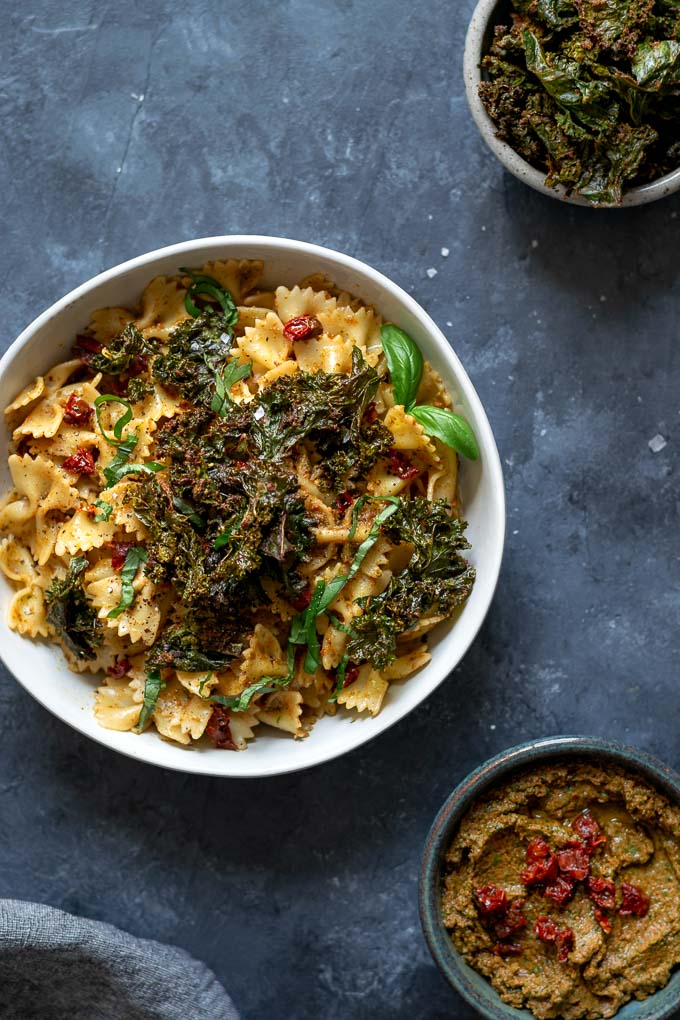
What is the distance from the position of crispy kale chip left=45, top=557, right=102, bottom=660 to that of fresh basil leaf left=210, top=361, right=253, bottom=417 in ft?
2.63

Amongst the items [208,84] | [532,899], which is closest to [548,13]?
[208,84]

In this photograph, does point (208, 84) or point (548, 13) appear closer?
point (548, 13)

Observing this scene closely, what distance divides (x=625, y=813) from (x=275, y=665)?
154cm

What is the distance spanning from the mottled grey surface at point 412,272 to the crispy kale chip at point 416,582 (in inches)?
22.9

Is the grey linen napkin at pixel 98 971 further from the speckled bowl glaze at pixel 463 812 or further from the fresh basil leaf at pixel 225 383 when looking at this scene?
the fresh basil leaf at pixel 225 383

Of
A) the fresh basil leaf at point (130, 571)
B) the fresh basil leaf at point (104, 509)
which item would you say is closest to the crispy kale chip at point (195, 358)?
the fresh basil leaf at point (104, 509)

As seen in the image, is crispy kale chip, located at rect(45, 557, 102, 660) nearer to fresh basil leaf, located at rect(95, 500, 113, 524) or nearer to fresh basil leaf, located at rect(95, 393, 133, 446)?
fresh basil leaf, located at rect(95, 500, 113, 524)

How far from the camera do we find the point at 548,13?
376 cm

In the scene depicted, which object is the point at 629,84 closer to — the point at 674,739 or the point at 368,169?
the point at 368,169

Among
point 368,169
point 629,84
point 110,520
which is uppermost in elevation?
point 629,84

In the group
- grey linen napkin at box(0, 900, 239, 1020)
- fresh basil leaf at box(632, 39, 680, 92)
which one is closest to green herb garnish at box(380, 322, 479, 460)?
fresh basil leaf at box(632, 39, 680, 92)

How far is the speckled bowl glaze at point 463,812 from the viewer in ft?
12.7

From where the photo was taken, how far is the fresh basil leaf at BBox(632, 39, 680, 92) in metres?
3.66

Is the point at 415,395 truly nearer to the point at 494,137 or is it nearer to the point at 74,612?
the point at 494,137
